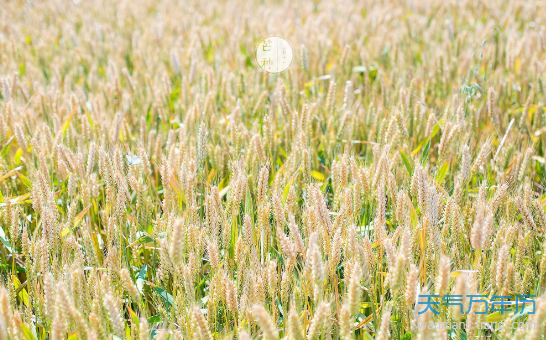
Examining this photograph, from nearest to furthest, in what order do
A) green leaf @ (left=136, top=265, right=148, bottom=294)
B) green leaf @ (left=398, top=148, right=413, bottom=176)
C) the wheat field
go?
the wheat field < green leaf @ (left=136, top=265, right=148, bottom=294) < green leaf @ (left=398, top=148, right=413, bottom=176)

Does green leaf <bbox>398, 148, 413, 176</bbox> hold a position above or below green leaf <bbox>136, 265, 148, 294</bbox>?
above

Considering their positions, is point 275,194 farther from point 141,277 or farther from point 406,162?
point 406,162

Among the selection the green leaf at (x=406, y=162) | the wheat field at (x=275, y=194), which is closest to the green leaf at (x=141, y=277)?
the wheat field at (x=275, y=194)

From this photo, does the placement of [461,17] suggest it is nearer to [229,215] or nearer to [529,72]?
[529,72]

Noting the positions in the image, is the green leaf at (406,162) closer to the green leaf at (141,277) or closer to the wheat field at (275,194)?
the wheat field at (275,194)

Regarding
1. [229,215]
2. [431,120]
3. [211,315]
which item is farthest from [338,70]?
[211,315]

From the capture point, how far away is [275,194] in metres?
1.28

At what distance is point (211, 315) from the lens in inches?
A: 43.8

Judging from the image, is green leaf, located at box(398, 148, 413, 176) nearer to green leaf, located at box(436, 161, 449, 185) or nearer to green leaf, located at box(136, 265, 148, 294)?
green leaf, located at box(436, 161, 449, 185)

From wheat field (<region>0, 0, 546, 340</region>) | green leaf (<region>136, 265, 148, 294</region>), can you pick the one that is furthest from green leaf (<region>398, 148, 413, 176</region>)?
green leaf (<region>136, 265, 148, 294</region>)

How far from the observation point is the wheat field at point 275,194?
3.42ft

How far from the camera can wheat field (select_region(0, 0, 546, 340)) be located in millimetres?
1043

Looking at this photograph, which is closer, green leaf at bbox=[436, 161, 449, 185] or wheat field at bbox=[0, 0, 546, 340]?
wheat field at bbox=[0, 0, 546, 340]

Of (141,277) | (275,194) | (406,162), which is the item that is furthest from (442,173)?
(141,277)
